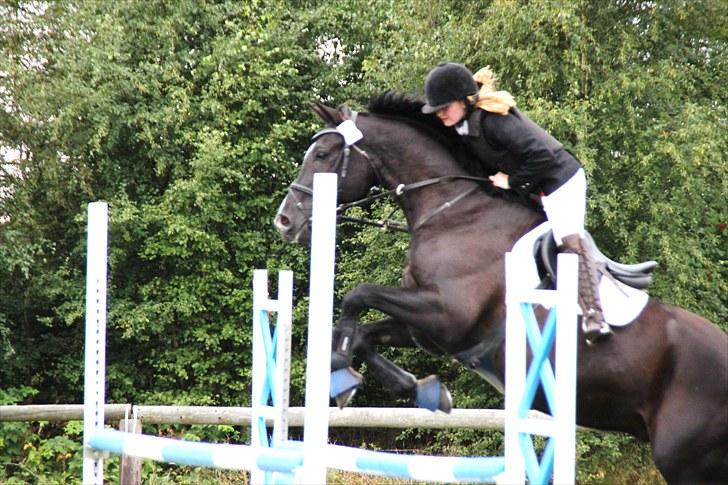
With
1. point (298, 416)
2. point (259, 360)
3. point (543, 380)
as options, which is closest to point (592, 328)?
point (543, 380)

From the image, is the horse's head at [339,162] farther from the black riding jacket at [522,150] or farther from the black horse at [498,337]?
the black riding jacket at [522,150]

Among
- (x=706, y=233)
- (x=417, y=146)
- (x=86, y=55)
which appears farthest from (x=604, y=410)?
(x=86, y=55)

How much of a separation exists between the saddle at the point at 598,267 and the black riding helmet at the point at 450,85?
0.69 m

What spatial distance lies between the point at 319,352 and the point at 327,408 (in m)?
0.18

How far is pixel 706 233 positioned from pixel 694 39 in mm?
2042

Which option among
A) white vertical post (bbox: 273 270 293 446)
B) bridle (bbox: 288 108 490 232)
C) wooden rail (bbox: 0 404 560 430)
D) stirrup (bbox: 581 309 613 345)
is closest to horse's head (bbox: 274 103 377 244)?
bridle (bbox: 288 108 490 232)

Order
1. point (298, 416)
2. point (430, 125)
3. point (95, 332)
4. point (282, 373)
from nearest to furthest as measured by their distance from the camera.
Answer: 1. point (95, 332)
2. point (282, 373)
3. point (430, 125)
4. point (298, 416)

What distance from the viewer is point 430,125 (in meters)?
4.61

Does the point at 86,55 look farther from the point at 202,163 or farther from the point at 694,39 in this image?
the point at 694,39

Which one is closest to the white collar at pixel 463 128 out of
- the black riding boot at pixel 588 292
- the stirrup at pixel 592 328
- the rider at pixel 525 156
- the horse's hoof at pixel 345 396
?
the rider at pixel 525 156

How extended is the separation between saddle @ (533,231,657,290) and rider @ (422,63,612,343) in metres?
0.07

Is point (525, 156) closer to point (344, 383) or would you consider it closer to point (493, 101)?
point (493, 101)

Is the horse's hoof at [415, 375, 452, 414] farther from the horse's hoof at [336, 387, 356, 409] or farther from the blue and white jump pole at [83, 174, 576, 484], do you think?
the blue and white jump pole at [83, 174, 576, 484]

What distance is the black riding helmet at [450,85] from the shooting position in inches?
165
